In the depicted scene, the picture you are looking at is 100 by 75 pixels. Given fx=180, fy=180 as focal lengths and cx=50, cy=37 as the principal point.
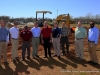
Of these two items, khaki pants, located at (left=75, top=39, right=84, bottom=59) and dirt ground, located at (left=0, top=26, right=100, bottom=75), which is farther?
khaki pants, located at (left=75, top=39, right=84, bottom=59)

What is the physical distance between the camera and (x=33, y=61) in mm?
9438

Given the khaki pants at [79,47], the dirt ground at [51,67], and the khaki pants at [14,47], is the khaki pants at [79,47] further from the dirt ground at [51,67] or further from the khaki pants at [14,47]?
the khaki pants at [14,47]

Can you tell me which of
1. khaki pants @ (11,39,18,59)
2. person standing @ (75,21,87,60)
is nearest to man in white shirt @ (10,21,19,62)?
khaki pants @ (11,39,18,59)

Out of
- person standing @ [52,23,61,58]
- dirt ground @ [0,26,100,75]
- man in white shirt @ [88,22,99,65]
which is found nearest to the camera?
dirt ground @ [0,26,100,75]

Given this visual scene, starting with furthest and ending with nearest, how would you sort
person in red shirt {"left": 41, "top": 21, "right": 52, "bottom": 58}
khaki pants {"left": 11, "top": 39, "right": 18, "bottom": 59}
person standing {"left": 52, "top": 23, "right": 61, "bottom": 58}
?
person standing {"left": 52, "top": 23, "right": 61, "bottom": 58} → person in red shirt {"left": 41, "top": 21, "right": 52, "bottom": 58} → khaki pants {"left": 11, "top": 39, "right": 18, "bottom": 59}

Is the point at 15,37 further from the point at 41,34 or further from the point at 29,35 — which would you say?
the point at 41,34

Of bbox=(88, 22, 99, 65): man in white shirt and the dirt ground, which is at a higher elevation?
bbox=(88, 22, 99, 65): man in white shirt

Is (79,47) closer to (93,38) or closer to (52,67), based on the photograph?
(93,38)

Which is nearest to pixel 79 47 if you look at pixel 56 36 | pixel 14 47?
pixel 56 36

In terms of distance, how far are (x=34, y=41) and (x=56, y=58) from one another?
1516 millimetres

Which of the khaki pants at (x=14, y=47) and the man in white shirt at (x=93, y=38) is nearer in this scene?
the man in white shirt at (x=93, y=38)

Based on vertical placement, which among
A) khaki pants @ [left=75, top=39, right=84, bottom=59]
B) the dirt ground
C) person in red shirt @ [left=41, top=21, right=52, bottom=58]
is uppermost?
person in red shirt @ [left=41, top=21, right=52, bottom=58]

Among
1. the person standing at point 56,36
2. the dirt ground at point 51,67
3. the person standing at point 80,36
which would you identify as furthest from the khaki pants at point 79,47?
the person standing at point 56,36

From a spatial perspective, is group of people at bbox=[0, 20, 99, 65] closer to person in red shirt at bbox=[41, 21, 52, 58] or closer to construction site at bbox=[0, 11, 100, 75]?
person in red shirt at bbox=[41, 21, 52, 58]
